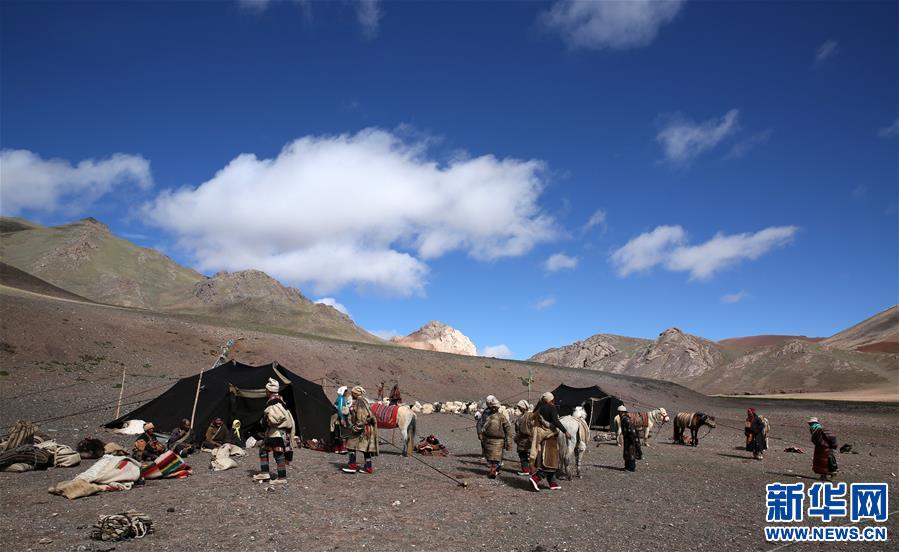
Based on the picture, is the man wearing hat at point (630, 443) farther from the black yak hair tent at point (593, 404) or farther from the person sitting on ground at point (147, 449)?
the person sitting on ground at point (147, 449)

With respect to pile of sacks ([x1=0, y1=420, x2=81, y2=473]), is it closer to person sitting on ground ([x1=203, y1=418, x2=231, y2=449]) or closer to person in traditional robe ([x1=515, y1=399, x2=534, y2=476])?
person sitting on ground ([x1=203, y1=418, x2=231, y2=449])

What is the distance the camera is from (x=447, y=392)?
51031 mm

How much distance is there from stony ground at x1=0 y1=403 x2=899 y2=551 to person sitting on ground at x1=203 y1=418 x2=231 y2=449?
0.91 meters

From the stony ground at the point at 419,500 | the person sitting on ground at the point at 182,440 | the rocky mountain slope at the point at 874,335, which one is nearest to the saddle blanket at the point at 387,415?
the stony ground at the point at 419,500

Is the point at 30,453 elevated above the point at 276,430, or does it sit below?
below

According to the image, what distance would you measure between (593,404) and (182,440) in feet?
66.8

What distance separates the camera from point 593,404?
28.5 metres

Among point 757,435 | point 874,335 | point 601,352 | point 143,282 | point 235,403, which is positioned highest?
point 143,282

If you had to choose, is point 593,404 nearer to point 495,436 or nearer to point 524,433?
point 524,433

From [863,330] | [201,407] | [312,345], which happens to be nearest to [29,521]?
[201,407]

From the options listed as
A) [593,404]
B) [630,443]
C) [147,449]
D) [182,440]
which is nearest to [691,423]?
[593,404]

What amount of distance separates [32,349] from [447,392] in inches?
1261

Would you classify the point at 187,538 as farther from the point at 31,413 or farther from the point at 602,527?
the point at 31,413

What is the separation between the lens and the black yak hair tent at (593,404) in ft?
92.3
